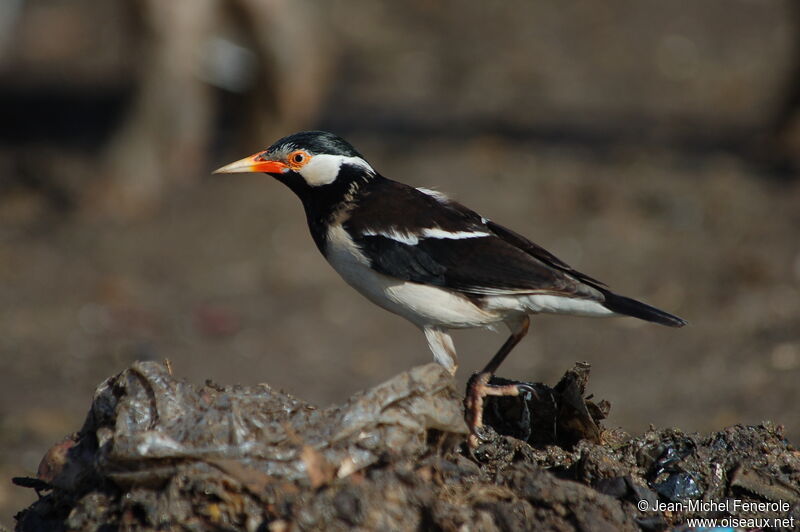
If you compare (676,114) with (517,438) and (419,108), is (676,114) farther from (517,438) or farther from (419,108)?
(517,438)

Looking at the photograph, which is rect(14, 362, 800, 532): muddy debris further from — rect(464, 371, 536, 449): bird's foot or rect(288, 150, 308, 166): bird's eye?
rect(288, 150, 308, 166): bird's eye

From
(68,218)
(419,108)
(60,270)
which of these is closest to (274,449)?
(60,270)

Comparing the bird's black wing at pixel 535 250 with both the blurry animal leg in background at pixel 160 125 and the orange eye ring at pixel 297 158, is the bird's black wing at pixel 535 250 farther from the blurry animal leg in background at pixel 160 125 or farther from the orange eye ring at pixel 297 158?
the blurry animal leg in background at pixel 160 125

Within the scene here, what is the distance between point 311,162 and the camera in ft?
17.9

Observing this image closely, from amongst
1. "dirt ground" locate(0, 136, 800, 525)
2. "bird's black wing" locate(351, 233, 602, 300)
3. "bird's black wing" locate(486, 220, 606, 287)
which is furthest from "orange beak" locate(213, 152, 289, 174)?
"dirt ground" locate(0, 136, 800, 525)

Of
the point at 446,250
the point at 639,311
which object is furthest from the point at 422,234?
the point at 639,311

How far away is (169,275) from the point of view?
412 inches

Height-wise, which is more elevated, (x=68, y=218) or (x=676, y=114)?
(x=676, y=114)

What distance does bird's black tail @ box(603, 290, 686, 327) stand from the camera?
15.9 feet

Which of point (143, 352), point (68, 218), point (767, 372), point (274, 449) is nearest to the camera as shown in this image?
point (274, 449)

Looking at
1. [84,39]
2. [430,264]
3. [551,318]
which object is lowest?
[430,264]

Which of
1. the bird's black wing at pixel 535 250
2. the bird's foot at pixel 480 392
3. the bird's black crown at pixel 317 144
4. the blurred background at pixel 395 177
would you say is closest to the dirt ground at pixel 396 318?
the blurred background at pixel 395 177

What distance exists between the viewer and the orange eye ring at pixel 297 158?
5453 millimetres

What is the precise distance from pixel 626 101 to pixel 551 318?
14.5 ft
